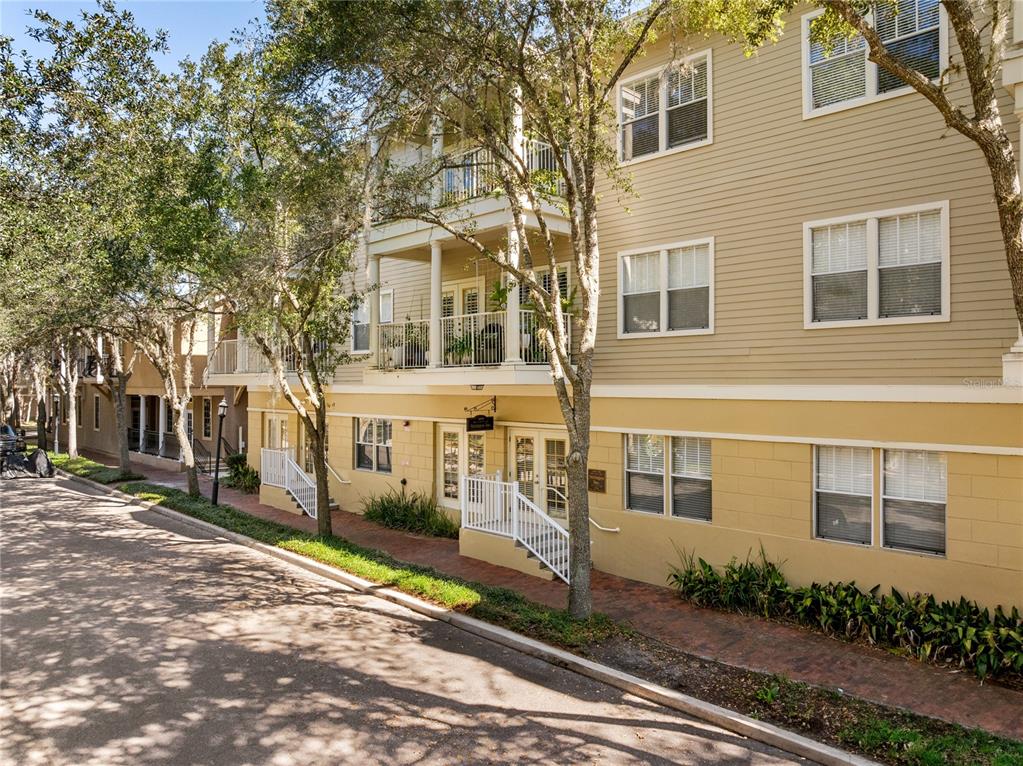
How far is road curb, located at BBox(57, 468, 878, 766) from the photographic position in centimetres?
616

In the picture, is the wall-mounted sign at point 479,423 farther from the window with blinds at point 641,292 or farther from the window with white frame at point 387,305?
the window with white frame at point 387,305

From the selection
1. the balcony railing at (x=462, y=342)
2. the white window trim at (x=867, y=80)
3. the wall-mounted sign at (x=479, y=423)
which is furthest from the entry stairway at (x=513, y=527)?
the white window trim at (x=867, y=80)

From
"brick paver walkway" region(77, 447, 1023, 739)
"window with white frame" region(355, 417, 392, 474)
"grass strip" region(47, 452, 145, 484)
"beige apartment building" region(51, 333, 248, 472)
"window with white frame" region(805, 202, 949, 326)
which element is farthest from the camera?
"beige apartment building" region(51, 333, 248, 472)

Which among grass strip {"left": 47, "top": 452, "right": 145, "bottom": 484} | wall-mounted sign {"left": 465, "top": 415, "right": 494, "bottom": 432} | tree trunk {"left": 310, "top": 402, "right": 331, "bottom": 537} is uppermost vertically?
wall-mounted sign {"left": 465, "top": 415, "right": 494, "bottom": 432}

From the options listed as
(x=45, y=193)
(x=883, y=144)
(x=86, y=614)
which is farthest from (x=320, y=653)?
(x=883, y=144)

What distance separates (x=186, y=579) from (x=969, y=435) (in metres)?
12.2

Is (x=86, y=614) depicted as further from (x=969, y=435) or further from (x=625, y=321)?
(x=969, y=435)

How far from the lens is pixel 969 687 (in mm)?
7434

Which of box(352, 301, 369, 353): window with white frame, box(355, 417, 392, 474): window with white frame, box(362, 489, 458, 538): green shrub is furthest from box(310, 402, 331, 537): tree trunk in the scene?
box(352, 301, 369, 353): window with white frame

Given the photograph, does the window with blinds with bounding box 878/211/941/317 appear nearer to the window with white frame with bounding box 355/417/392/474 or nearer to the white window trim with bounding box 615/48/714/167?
the white window trim with bounding box 615/48/714/167

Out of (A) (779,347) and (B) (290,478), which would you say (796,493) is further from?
(B) (290,478)

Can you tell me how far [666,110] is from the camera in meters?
12.0

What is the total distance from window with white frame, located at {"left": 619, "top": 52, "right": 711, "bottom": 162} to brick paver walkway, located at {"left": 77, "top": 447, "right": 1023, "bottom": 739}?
25.4ft

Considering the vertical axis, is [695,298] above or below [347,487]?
above
